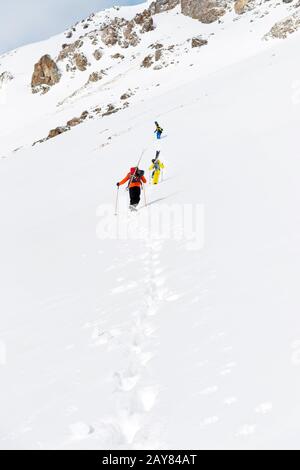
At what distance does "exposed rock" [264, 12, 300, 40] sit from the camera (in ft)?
171

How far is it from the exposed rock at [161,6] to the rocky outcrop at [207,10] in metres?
8.38

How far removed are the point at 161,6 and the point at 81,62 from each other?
23747mm

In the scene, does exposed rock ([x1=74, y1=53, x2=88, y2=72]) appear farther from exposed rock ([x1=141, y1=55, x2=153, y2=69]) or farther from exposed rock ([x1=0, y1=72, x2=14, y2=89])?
exposed rock ([x1=141, y1=55, x2=153, y2=69])

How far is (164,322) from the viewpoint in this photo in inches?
239

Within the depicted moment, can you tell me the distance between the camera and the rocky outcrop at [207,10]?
276 ft

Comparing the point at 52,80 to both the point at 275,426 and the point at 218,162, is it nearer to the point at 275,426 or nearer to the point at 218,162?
the point at 218,162

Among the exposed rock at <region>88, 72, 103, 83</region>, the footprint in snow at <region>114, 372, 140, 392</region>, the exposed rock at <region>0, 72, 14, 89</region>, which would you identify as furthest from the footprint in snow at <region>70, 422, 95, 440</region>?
the exposed rock at <region>0, 72, 14, 89</region>

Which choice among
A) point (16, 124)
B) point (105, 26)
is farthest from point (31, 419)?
point (105, 26)

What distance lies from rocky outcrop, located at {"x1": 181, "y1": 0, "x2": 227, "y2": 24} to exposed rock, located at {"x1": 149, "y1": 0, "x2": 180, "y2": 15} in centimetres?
838

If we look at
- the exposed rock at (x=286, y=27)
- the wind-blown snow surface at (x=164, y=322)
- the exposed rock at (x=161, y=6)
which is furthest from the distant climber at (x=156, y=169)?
the exposed rock at (x=161, y=6)

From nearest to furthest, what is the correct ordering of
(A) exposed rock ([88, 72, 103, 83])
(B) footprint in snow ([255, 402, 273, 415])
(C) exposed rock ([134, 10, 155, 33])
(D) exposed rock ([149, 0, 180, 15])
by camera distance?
(B) footprint in snow ([255, 402, 273, 415]) → (A) exposed rock ([88, 72, 103, 83]) → (C) exposed rock ([134, 10, 155, 33]) → (D) exposed rock ([149, 0, 180, 15])

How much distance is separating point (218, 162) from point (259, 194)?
6062 millimetres

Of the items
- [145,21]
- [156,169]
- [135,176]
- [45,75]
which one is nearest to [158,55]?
[145,21]

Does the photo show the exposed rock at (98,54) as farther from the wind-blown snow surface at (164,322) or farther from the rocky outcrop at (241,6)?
the wind-blown snow surface at (164,322)
